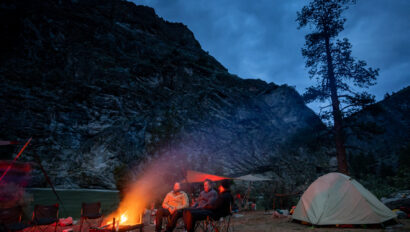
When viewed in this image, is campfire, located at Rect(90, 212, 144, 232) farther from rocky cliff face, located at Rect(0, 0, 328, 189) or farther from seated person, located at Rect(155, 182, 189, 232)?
rocky cliff face, located at Rect(0, 0, 328, 189)

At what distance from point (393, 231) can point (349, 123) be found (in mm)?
6514

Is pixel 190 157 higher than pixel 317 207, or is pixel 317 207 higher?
pixel 190 157

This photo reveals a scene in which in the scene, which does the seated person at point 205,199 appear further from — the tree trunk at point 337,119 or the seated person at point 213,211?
the tree trunk at point 337,119

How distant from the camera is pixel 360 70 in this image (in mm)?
10336

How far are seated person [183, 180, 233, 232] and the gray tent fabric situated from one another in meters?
3.15

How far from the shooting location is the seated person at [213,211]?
4.24 meters

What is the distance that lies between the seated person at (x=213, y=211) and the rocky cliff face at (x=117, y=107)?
8.64m

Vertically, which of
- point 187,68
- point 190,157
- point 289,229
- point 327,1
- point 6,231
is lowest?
point 289,229

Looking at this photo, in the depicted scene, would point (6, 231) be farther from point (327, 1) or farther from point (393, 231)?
point (327, 1)

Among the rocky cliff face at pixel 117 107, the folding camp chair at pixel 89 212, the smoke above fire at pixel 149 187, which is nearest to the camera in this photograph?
the folding camp chair at pixel 89 212

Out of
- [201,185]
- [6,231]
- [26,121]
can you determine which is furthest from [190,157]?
[6,231]

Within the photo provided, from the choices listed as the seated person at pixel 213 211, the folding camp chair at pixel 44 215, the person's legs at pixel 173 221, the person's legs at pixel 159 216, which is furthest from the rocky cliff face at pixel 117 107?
the seated person at pixel 213 211

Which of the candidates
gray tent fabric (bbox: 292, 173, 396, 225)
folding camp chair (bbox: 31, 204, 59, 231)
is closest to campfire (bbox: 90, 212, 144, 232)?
folding camp chair (bbox: 31, 204, 59, 231)

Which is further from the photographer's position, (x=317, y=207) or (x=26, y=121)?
(x=26, y=121)
